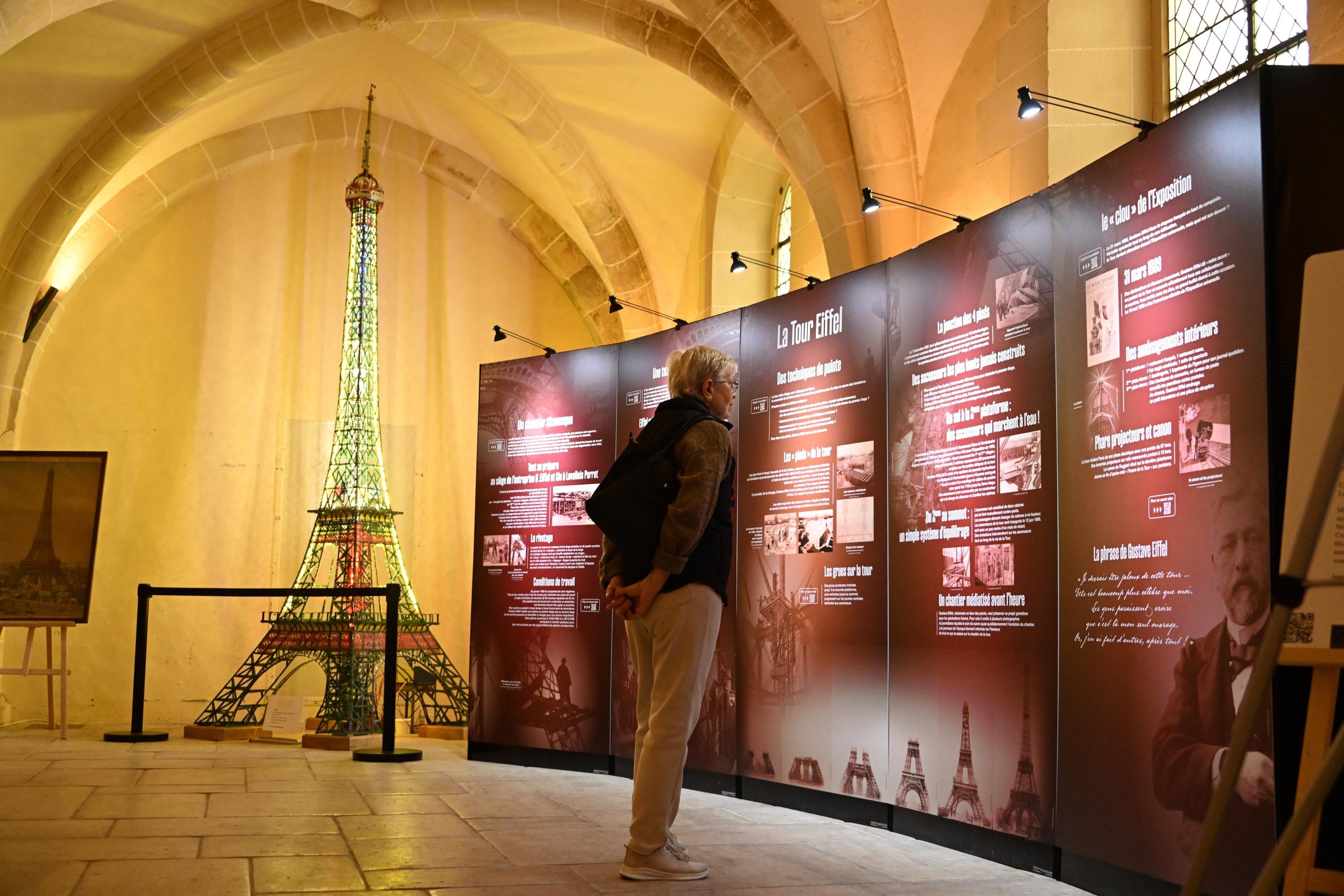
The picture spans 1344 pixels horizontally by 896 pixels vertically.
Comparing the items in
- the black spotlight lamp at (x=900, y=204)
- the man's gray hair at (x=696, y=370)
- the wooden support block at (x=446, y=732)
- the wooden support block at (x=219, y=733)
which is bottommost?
the wooden support block at (x=446, y=732)

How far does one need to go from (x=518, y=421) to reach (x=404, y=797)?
2946 mm

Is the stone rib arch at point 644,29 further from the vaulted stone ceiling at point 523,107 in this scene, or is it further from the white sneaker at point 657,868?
the white sneaker at point 657,868

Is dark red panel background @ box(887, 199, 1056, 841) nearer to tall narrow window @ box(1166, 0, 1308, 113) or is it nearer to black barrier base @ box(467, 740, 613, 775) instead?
tall narrow window @ box(1166, 0, 1308, 113)

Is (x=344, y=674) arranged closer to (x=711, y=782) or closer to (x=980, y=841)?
(x=711, y=782)

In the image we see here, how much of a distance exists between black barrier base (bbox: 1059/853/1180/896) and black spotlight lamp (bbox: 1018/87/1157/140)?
2954 millimetres

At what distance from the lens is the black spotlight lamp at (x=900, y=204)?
4.96 m

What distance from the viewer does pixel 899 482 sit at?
16.9 ft

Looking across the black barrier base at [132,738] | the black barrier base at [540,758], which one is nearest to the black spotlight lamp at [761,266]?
the black barrier base at [540,758]

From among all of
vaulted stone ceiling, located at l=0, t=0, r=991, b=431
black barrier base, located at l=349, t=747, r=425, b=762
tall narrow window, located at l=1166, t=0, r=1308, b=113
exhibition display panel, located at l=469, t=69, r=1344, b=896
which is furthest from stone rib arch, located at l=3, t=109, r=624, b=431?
tall narrow window, located at l=1166, t=0, r=1308, b=113

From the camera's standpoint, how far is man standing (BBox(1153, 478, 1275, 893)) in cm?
319

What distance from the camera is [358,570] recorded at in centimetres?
1135

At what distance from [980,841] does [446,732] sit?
6.25 metres

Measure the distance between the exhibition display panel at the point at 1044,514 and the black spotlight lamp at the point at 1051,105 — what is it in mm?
763

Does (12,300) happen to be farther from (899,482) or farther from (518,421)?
(899,482)
